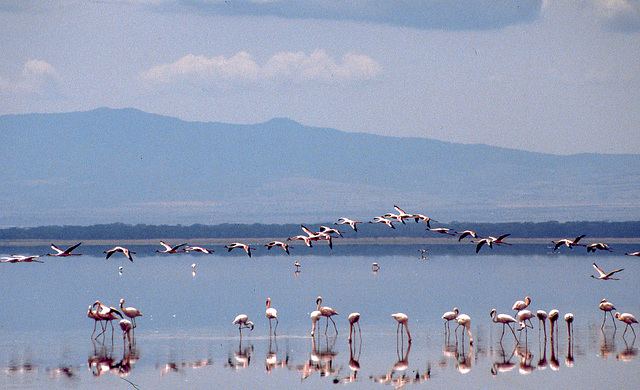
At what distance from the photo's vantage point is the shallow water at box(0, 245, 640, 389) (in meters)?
20.9

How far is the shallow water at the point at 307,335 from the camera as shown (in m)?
20.9

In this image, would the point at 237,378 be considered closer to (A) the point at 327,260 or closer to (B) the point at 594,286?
(B) the point at 594,286

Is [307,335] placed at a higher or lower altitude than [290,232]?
lower

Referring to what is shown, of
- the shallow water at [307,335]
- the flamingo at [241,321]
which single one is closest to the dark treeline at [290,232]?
the shallow water at [307,335]

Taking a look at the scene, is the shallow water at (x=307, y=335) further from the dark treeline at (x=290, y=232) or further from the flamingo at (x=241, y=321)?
the dark treeline at (x=290, y=232)

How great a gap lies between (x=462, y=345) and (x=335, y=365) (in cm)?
407

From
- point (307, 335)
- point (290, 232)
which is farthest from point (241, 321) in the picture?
point (290, 232)

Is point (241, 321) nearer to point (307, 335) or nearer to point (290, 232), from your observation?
point (307, 335)

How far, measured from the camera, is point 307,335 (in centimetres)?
2672

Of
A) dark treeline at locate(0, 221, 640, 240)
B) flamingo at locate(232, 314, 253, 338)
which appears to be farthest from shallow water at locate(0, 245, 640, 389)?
dark treeline at locate(0, 221, 640, 240)

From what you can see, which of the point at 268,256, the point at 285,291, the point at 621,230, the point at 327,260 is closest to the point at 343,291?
the point at 285,291

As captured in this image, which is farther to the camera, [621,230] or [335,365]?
[621,230]

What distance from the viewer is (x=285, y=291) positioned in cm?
3953

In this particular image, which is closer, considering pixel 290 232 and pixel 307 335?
pixel 307 335
